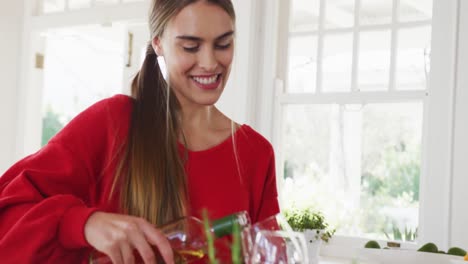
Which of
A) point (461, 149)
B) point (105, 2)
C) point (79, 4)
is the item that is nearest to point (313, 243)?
point (461, 149)

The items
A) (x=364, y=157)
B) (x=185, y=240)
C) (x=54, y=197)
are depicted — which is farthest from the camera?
(x=364, y=157)

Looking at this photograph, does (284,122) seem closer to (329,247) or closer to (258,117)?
(258,117)

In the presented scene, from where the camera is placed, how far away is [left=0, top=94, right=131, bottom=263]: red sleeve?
2.91ft

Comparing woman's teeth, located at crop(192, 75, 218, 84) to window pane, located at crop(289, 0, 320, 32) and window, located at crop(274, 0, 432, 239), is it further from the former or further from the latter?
window pane, located at crop(289, 0, 320, 32)

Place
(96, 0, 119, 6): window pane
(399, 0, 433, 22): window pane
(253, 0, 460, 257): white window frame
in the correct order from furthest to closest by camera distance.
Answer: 1. (96, 0, 119, 6): window pane
2. (399, 0, 433, 22): window pane
3. (253, 0, 460, 257): white window frame

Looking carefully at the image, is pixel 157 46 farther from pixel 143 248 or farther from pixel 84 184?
pixel 143 248

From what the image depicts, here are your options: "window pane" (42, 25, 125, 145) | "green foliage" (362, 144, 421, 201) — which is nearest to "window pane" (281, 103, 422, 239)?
Result: "green foliage" (362, 144, 421, 201)

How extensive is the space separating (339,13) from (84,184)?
6.71 ft

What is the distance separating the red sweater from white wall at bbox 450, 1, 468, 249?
1.20 metres

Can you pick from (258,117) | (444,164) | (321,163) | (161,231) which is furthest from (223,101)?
(321,163)

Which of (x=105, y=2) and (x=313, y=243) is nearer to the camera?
(x=313, y=243)

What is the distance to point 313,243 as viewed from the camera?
2314 millimetres

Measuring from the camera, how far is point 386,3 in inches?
112

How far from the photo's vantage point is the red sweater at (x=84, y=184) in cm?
89
